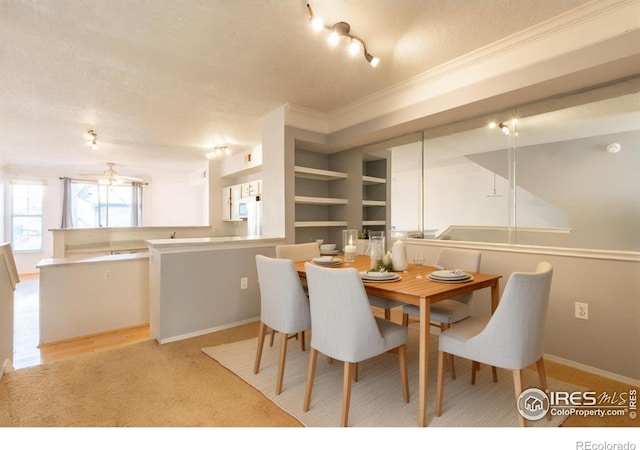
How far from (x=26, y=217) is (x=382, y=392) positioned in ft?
28.6

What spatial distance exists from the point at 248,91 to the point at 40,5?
162cm

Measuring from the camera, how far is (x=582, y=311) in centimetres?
233

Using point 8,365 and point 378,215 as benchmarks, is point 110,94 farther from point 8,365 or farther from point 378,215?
point 378,215

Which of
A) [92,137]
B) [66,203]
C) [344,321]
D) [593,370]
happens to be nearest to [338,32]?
[344,321]

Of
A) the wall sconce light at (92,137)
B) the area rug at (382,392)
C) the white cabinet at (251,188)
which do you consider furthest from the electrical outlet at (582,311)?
the wall sconce light at (92,137)

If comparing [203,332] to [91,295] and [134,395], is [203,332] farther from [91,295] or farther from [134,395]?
[91,295]

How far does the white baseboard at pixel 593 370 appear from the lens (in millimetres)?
2117

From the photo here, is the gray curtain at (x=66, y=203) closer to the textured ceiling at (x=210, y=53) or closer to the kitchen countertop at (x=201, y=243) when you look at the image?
the textured ceiling at (x=210, y=53)

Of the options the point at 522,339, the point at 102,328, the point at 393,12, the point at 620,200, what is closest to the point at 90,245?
the point at 102,328

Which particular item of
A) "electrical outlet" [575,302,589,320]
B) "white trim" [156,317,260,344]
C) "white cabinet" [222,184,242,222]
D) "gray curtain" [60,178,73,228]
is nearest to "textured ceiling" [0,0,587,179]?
"electrical outlet" [575,302,589,320]

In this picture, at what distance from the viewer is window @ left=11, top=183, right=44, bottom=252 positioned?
693 centimetres

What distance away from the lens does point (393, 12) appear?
6.56 ft

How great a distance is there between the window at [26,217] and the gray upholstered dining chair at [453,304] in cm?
853

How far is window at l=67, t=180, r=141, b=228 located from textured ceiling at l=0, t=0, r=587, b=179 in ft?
12.7
